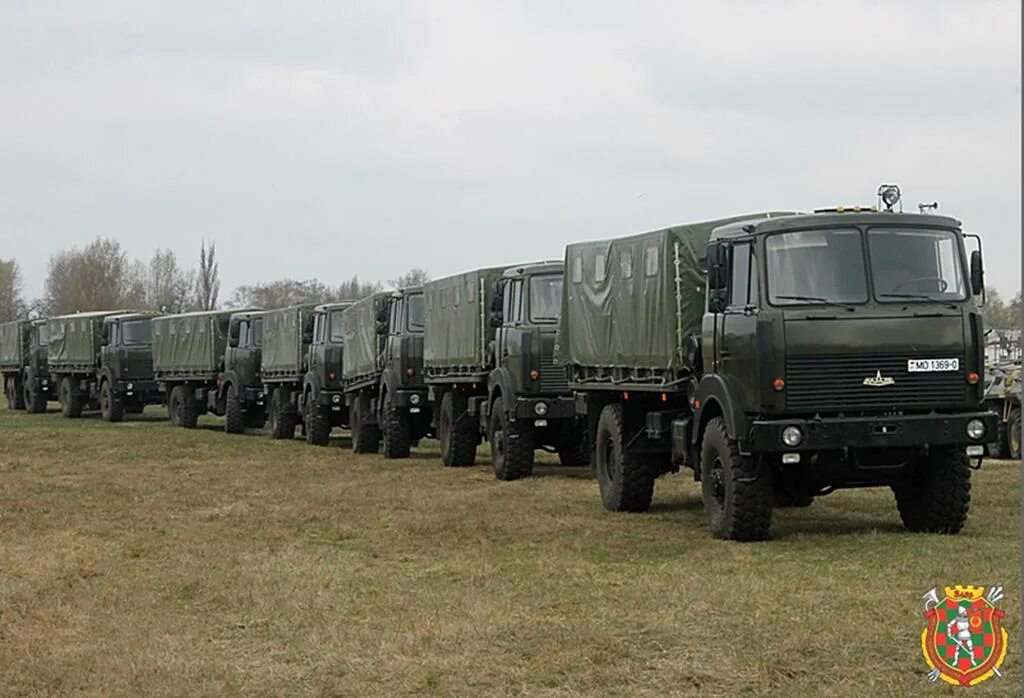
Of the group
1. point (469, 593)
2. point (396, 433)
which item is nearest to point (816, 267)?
point (469, 593)

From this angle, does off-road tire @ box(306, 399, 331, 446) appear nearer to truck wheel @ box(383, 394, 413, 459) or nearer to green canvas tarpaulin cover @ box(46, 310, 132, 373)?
truck wheel @ box(383, 394, 413, 459)

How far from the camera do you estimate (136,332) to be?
135 feet

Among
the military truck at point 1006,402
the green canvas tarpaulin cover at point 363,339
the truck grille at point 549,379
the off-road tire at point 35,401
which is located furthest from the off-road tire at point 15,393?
the military truck at point 1006,402

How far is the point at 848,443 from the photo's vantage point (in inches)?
487

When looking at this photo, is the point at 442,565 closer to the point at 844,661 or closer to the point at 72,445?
the point at 844,661

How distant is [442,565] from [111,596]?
2484mm

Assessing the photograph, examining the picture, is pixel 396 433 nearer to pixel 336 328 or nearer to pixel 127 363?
pixel 336 328

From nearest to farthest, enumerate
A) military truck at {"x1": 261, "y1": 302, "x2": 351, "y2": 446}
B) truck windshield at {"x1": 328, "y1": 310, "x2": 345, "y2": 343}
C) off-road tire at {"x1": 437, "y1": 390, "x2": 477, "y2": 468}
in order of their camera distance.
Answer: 1. off-road tire at {"x1": 437, "y1": 390, "x2": 477, "y2": 468}
2. military truck at {"x1": 261, "y1": 302, "x2": 351, "y2": 446}
3. truck windshield at {"x1": 328, "y1": 310, "x2": 345, "y2": 343}

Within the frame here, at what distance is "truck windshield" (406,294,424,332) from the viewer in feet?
84.2

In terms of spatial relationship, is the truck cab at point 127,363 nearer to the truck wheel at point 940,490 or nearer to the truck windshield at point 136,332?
the truck windshield at point 136,332

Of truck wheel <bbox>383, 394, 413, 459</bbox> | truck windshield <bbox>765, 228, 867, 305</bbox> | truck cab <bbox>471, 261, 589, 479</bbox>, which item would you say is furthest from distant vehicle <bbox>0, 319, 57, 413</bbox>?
truck windshield <bbox>765, 228, 867, 305</bbox>

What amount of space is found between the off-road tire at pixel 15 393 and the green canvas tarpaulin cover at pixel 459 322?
27791mm

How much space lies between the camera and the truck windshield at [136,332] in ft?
135

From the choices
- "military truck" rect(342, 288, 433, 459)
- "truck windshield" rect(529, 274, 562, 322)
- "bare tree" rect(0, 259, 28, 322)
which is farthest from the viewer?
"bare tree" rect(0, 259, 28, 322)
